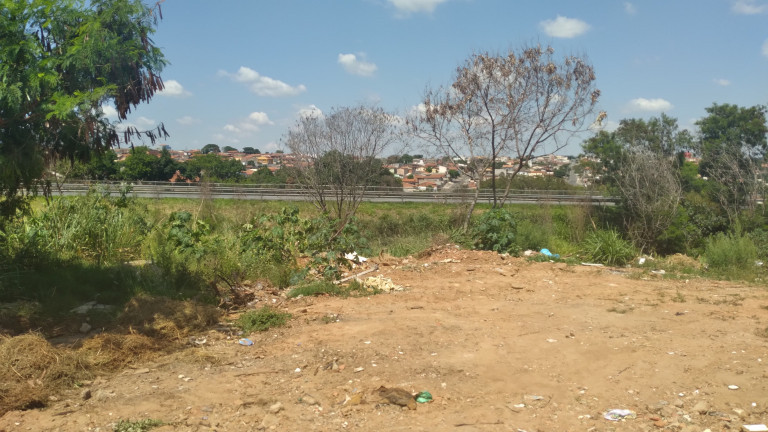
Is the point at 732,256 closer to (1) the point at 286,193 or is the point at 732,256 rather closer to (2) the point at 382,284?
(2) the point at 382,284

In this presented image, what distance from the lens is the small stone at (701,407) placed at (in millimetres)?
4290

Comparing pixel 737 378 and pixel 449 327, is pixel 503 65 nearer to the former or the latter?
pixel 449 327

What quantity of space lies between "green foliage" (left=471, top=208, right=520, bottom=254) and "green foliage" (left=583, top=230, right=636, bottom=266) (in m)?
1.75

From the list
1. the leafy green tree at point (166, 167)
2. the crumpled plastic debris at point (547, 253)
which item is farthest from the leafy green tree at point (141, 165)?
the crumpled plastic debris at point (547, 253)

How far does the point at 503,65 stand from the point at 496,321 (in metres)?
10.4

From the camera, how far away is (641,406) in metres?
4.39

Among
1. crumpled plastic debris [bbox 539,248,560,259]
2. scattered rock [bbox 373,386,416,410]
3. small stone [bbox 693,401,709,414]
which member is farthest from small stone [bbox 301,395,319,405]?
crumpled plastic debris [bbox 539,248,560,259]

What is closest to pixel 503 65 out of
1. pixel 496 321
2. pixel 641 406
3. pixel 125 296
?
pixel 496 321

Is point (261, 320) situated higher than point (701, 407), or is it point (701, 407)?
point (261, 320)

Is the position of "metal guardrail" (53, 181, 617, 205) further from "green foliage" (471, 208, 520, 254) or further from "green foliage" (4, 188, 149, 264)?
"green foliage" (4, 188, 149, 264)

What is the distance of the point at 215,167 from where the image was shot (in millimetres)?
32062

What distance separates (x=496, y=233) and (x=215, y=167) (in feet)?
77.1

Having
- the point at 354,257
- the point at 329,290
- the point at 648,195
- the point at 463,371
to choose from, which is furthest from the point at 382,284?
the point at 648,195

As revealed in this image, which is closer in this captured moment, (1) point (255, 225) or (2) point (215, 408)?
(2) point (215, 408)
